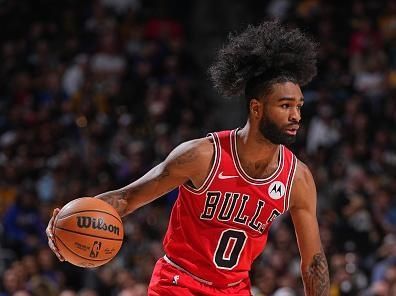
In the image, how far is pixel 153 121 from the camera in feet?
38.5

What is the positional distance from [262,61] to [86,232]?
1.41 m

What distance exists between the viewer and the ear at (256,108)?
5.11 meters

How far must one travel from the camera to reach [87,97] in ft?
40.5

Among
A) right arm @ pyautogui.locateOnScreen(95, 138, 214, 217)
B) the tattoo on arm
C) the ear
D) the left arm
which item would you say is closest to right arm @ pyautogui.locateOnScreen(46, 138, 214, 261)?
right arm @ pyautogui.locateOnScreen(95, 138, 214, 217)

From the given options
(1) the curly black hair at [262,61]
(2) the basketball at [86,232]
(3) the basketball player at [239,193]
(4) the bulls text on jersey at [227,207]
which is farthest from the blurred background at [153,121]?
(2) the basketball at [86,232]

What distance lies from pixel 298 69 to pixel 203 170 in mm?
853

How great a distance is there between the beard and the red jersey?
21 centimetres

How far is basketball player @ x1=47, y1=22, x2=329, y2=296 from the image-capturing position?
5.05 meters

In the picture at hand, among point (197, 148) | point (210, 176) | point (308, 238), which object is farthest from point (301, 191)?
point (197, 148)

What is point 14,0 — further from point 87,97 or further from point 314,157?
point 314,157

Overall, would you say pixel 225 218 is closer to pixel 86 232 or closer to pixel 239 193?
pixel 239 193

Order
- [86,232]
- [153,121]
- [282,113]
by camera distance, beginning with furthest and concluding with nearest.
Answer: [153,121] → [282,113] → [86,232]

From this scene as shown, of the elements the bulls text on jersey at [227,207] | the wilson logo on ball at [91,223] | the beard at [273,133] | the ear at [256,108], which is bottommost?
the wilson logo on ball at [91,223]

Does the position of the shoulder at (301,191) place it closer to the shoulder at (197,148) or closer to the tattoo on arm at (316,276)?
the tattoo on arm at (316,276)
